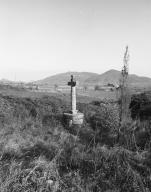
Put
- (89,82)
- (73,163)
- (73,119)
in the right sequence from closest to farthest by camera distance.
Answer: (73,163) → (73,119) → (89,82)

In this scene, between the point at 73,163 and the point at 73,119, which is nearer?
the point at 73,163

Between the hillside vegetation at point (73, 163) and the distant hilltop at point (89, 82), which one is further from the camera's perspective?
the distant hilltop at point (89, 82)

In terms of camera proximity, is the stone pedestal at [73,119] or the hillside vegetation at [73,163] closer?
the hillside vegetation at [73,163]

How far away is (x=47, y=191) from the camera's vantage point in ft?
9.27

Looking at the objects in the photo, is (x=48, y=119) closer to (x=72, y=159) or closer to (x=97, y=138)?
(x=97, y=138)

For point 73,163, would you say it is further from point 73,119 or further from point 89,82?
point 89,82

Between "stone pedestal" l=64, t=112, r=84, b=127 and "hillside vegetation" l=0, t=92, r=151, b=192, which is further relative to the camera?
"stone pedestal" l=64, t=112, r=84, b=127

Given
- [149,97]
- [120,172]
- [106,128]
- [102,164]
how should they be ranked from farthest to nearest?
[149,97]
[106,128]
[102,164]
[120,172]

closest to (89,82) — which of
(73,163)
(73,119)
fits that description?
(73,119)

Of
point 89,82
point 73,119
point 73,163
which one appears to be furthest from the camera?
point 89,82

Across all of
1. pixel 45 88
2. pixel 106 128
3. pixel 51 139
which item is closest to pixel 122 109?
pixel 106 128

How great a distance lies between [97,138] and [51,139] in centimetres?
130

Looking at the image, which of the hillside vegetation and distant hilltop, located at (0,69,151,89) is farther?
distant hilltop, located at (0,69,151,89)

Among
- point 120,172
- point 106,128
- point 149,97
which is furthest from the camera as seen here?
point 149,97
